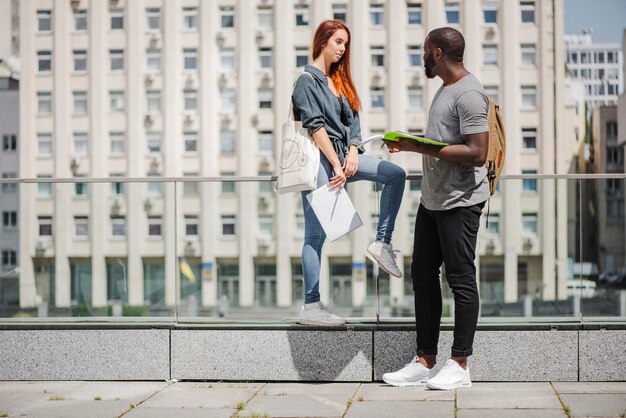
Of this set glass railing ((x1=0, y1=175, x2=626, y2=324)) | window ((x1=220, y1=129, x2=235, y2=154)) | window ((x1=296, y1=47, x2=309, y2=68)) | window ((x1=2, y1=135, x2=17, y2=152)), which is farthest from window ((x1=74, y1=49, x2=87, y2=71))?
glass railing ((x1=0, y1=175, x2=626, y2=324))

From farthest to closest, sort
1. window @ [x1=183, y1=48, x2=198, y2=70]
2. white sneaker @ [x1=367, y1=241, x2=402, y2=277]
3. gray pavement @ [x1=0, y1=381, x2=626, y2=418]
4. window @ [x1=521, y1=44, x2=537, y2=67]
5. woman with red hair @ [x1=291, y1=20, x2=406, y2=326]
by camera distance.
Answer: window @ [x1=183, y1=48, x2=198, y2=70]
window @ [x1=521, y1=44, x2=537, y2=67]
white sneaker @ [x1=367, y1=241, x2=402, y2=277]
woman with red hair @ [x1=291, y1=20, x2=406, y2=326]
gray pavement @ [x1=0, y1=381, x2=626, y2=418]

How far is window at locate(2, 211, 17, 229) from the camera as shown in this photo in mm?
6031

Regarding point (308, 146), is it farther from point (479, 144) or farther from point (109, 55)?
point (109, 55)

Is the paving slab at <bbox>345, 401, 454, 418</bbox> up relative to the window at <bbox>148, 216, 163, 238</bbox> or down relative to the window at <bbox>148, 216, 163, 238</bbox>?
down

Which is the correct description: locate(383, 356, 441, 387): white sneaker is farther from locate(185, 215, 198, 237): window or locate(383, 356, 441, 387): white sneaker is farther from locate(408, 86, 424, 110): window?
locate(408, 86, 424, 110): window

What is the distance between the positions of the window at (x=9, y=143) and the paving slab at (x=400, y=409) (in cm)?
7950

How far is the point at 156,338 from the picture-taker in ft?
19.6

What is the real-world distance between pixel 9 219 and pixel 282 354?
1829 mm

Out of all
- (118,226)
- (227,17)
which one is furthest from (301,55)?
(118,226)

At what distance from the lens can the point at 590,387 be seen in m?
5.39

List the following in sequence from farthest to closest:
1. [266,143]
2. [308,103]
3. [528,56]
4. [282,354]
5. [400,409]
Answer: [528,56]
[266,143]
[282,354]
[308,103]
[400,409]

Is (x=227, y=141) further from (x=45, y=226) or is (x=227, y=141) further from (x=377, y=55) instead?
(x=45, y=226)

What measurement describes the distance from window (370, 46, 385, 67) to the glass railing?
71.6m

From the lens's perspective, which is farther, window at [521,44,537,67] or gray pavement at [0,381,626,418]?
window at [521,44,537,67]
